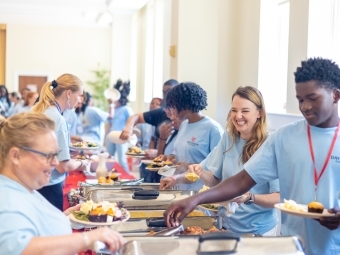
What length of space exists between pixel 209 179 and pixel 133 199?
38cm

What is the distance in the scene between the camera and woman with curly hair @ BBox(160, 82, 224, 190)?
2463mm

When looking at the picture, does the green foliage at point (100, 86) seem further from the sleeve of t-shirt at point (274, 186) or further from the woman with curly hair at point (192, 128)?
the sleeve of t-shirt at point (274, 186)

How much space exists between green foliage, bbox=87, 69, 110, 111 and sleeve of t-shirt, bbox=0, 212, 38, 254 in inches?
342

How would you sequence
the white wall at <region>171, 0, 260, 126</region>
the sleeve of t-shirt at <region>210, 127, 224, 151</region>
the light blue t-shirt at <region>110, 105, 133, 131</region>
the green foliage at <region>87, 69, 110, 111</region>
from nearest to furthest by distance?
the sleeve of t-shirt at <region>210, 127, 224, 151</region>
the white wall at <region>171, 0, 260, 126</region>
the light blue t-shirt at <region>110, 105, 133, 131</region>
the green foliage at <region>87, 69, 110, 111</region>

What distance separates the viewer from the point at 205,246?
3.43 ft

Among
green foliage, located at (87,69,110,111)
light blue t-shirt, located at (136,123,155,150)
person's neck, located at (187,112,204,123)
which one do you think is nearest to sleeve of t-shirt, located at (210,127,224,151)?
person's neck, located at (187,112,204,123)

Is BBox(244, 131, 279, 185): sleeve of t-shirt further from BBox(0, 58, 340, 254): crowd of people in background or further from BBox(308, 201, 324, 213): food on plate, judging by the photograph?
BBox(308, 201, 324, 213): food on plate

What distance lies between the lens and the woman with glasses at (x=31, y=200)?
1.08 metres

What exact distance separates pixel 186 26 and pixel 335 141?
9.25ft

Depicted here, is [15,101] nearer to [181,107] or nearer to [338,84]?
[181,107]

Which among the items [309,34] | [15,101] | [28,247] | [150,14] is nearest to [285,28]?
[309,34]

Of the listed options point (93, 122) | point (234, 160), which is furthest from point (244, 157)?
point (93, 122)

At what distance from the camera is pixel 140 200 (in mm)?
1746

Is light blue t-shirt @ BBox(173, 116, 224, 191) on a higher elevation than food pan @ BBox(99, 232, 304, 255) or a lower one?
higher
